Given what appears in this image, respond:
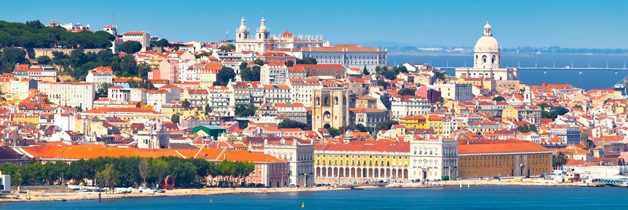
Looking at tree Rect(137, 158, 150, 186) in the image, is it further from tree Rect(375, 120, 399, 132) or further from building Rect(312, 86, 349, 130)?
tree Rect(375, 120, 399, 132)

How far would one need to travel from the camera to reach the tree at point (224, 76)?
88.6 meters

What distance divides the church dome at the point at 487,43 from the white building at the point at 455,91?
13.1m

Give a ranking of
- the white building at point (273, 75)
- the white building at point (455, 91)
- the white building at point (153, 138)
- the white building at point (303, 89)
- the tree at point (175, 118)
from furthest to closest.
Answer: the white building at point (455, 91)
the white building at point (273, 75)
the white building at point (303, 89)
the tree at point (175, 118)
the white building at point (153, 138)

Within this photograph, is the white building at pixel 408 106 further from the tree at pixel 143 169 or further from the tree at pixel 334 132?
the tree at pixel 143 169

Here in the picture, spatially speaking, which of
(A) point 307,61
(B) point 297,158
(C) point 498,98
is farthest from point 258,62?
(B) point 297,158

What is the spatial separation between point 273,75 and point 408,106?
5172 millimetres

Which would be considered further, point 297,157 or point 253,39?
point 253,39

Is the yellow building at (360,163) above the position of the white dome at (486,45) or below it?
below

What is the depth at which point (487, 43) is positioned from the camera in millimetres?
108062

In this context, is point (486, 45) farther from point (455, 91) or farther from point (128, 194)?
point (128, 194)

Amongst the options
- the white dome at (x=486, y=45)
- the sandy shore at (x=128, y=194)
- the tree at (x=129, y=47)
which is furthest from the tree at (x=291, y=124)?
the white dome at (x=486, y=45)

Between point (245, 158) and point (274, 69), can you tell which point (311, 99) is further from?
point (245, 158)

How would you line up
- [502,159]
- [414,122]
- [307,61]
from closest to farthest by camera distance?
[502,159], [414,122], [307,61]

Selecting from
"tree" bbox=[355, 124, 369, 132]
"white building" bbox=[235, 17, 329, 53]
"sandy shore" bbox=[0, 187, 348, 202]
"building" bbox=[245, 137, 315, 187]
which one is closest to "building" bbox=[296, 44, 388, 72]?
"white building" bbox=[235, 17, 329, 53]
